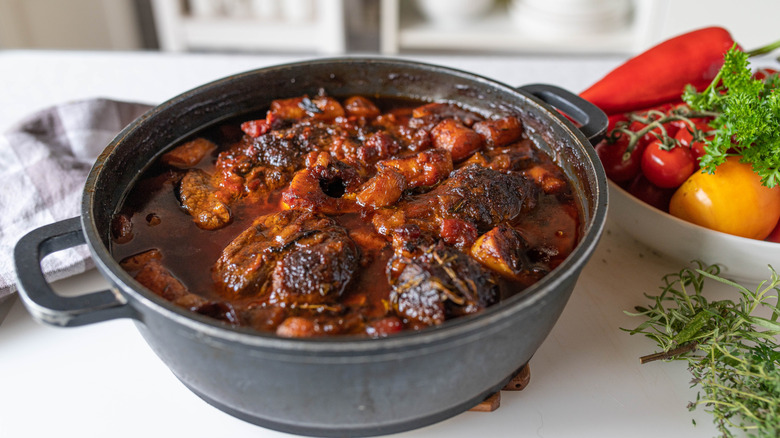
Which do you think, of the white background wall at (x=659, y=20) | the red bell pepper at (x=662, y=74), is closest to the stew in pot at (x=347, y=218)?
the red bell pepper at (x=662, y=74)

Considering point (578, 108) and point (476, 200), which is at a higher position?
point (578, 108)

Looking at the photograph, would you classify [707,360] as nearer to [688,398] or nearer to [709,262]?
[688,398]

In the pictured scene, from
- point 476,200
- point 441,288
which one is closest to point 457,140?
point 476,200

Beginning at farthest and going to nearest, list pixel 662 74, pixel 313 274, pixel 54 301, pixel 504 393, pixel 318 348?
1. pixel 662 74
2. pixel 504 393
3. pixel 313 274
4. pixel 54 301
5. pixel 318 348

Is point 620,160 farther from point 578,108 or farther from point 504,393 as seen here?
point 504,393

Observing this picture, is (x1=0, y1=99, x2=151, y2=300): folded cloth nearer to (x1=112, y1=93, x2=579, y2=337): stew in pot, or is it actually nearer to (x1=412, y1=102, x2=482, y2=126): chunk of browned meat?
(x1=112, y1=93, x2=579, y2=337): stew in pot

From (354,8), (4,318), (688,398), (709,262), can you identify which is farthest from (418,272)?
(354,8)

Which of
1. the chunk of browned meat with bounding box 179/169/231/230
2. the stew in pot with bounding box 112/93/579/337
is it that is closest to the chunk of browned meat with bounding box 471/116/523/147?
the stew in pot with bounding box 112/93/579/337

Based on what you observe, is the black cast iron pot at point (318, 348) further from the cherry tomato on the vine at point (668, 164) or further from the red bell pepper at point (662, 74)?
the red bell pepper at point (662, 74)
